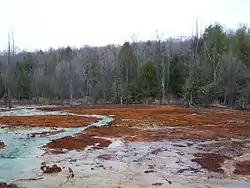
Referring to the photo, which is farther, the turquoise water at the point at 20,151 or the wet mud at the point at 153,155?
the turquoise water at the point at 20,151

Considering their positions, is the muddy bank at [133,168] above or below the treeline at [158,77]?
below

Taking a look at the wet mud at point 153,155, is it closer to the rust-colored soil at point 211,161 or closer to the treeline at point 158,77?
the rust-colored soil at point 211,161

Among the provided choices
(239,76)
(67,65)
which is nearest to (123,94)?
(239,76)

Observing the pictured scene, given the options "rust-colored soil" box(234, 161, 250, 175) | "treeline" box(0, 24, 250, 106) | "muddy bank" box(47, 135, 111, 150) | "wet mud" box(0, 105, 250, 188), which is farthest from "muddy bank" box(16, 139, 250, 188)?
"treeline" box(0, 24, 250, 106)

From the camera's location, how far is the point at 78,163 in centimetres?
2095

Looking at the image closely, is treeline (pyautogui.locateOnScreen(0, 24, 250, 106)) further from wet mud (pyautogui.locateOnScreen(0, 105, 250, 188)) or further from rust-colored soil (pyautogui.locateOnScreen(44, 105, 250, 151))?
wet mud (pyautogui.locateOnScreen(0, 105, 250, 188))

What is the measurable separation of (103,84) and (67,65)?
60.1 feet

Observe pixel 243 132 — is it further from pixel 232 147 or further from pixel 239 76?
pixel 239 76

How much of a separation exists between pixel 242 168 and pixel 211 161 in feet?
7.11

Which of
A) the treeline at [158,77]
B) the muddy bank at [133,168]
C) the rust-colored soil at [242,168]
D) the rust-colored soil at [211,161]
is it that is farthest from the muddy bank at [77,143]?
the treeline at [158,77]

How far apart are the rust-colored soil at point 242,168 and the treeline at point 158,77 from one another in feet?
140

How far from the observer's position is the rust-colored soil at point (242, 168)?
18938 mm

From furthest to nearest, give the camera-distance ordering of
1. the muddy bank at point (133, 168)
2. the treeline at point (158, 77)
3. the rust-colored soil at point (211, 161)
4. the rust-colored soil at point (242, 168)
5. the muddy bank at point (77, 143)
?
the treeline at point (158, 77) < the muddy bank at point (77, 143) < the rust-colored soil at point (211, 161) < the rust-colored soil at point (242, 168) < the muddy bank at point (133, 168)

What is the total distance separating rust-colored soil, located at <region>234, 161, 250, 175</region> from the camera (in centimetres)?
1894
